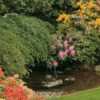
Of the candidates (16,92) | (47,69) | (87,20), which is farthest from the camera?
(87,20)

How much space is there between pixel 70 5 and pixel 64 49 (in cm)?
280

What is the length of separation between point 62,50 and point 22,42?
1.98 metres

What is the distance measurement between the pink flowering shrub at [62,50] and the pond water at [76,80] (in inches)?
22.6

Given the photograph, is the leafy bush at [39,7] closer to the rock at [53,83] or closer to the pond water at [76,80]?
the pond water at [76,80]

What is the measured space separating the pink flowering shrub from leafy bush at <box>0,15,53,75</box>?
318mm

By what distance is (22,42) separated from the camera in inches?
614

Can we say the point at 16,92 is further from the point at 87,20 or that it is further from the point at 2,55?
the point at 87,20

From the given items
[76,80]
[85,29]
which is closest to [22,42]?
[76,80]

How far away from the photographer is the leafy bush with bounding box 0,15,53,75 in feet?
45.4

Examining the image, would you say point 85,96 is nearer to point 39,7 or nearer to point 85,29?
point 85,29

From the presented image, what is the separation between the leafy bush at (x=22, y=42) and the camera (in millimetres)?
13836

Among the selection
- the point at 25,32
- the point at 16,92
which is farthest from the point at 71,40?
the point at 16,92

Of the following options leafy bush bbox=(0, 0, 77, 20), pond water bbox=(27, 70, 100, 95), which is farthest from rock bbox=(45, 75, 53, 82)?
leafy bush bbox=(0, 0, 77, 20)

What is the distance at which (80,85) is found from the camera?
15406 millimetres
